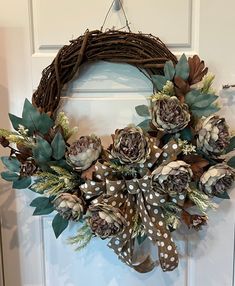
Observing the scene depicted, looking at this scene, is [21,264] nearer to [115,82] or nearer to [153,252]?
[153,252]

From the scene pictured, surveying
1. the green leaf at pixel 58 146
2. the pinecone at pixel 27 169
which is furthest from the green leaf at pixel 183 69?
the pinecone at pixel 27 169

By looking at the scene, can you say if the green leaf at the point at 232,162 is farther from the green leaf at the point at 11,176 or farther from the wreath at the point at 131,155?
the green leaf at the point at 11,176

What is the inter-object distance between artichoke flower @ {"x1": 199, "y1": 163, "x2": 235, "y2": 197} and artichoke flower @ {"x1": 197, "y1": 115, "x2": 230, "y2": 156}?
1.8 inches

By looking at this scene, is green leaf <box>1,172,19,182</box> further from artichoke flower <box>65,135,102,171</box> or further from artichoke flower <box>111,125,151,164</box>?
artichoke flower <box>111,125,151,164</box>

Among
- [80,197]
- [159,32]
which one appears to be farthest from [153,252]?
[159,32]

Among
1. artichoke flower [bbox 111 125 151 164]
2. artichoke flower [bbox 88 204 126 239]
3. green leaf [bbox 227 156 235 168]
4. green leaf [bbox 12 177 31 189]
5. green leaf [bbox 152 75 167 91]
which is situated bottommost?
artichoke flower [bbox 88 204 126 239]

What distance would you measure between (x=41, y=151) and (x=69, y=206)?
0.16 metres

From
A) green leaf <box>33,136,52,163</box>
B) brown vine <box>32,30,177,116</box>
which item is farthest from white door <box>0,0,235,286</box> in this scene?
green leaf <box>33,136,52,163</box>

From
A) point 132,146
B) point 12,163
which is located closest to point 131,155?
point 132,146

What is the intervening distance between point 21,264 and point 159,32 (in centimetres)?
83

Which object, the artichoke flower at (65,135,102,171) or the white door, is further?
the white door

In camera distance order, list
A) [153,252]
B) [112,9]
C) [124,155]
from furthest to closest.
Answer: [153,252], [112,9], [124,155]

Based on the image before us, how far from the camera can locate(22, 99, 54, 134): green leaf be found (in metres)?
0.98

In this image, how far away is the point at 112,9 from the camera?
3.47 feet
